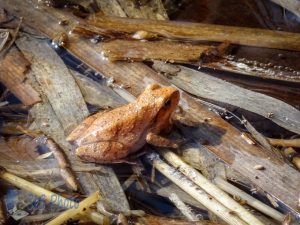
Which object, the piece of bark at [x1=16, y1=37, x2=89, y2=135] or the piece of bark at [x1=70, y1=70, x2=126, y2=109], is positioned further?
the piece of bark at [x1=70, y1=70, x2=126, y2=109]

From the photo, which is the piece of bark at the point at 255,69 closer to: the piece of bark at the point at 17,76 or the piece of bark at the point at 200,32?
the piece of bark at the point at 200,32

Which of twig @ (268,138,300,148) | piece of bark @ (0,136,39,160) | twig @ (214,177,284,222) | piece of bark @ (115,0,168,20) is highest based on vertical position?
piece of bark @ (115,0,168,20)

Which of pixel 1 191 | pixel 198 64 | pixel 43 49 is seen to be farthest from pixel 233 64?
pixel 1 191

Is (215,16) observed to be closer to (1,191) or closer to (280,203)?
(280,203)

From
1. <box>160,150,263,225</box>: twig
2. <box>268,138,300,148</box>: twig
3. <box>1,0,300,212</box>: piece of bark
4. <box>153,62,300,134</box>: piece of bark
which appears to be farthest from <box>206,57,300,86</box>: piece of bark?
<box>160,150,263,225</box>: twig

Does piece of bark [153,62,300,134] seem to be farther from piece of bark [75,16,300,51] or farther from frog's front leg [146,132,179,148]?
frog's front leg [146,132,179,148]

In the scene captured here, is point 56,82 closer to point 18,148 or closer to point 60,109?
point 60,109
